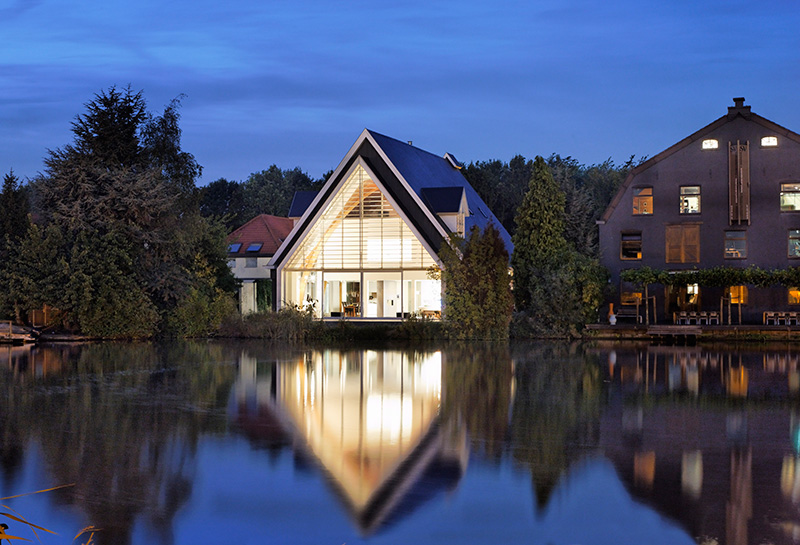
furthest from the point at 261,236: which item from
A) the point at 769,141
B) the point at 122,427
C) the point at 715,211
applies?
the point at 122,427

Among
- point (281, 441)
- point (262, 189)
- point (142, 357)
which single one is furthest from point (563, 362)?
point (262, 189)

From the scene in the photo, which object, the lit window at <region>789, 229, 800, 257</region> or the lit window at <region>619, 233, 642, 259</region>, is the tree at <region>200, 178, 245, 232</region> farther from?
the lit window at <region>789, 229, 800, 257</region>

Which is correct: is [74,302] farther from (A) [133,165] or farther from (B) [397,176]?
(B) [397,176]

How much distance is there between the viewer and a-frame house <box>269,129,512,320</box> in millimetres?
40844

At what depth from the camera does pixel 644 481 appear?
1023cm

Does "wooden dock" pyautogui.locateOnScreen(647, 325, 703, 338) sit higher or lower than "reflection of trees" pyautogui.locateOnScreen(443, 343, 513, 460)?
higher

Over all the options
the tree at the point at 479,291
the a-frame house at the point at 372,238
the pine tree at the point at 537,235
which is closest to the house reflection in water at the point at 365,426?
the tree at the point at 479,291

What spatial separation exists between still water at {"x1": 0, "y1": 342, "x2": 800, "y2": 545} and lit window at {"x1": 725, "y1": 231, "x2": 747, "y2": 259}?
19.1 m

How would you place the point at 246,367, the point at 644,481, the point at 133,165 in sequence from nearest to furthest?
the point at 644,481
the point at 246,367
the point at 133,165

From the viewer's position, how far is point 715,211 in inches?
1591

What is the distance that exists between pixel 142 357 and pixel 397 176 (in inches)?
656

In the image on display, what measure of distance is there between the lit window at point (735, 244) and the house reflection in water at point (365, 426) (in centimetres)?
2077

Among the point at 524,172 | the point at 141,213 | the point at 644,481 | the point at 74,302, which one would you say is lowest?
the point at 644,481

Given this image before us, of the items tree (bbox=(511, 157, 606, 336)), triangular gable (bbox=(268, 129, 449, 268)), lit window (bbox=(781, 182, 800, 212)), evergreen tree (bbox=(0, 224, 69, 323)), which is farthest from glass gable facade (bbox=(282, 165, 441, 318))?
lit window (bbox=(781, 182, 800, 212))
